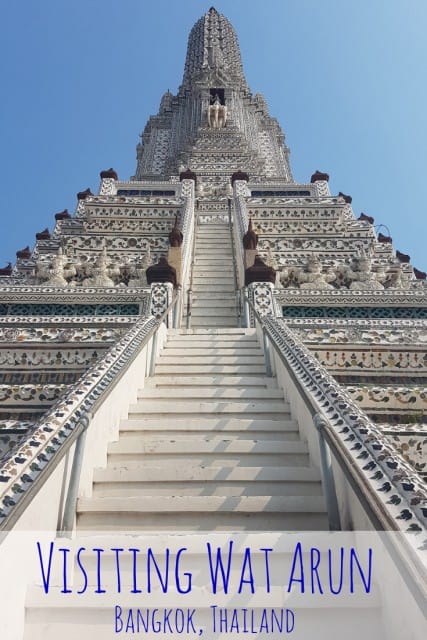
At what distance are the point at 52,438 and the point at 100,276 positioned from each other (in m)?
7.29

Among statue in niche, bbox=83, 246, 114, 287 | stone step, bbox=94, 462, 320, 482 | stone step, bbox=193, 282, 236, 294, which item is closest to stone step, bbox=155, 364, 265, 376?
stone step, bbox=94, 462, 320, 482

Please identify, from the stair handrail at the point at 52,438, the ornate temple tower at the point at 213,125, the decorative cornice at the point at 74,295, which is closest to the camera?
the stair handrail at the point at 52,438

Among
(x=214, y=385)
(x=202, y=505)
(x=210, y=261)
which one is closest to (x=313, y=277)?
(x=210, y=261)

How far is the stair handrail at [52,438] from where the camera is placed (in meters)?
2.23

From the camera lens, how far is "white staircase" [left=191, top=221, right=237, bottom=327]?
8.95 metres

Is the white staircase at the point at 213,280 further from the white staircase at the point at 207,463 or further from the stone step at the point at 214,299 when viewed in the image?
the white staircase at the point at 207,463

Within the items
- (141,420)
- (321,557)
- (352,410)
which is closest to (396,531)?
(321,557)

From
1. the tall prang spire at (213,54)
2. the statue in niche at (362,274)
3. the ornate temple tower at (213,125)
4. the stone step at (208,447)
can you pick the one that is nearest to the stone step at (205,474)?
the stone step at (208,447)

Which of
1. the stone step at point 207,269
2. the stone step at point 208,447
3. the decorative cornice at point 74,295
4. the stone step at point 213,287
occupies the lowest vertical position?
the stone step at point 208,447

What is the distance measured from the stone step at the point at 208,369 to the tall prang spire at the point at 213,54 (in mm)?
29264

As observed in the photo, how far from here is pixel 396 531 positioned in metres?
1.93

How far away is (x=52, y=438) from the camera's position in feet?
9.07

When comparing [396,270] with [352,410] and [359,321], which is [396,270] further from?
[352,410]

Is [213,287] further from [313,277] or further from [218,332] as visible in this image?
[218,332]
